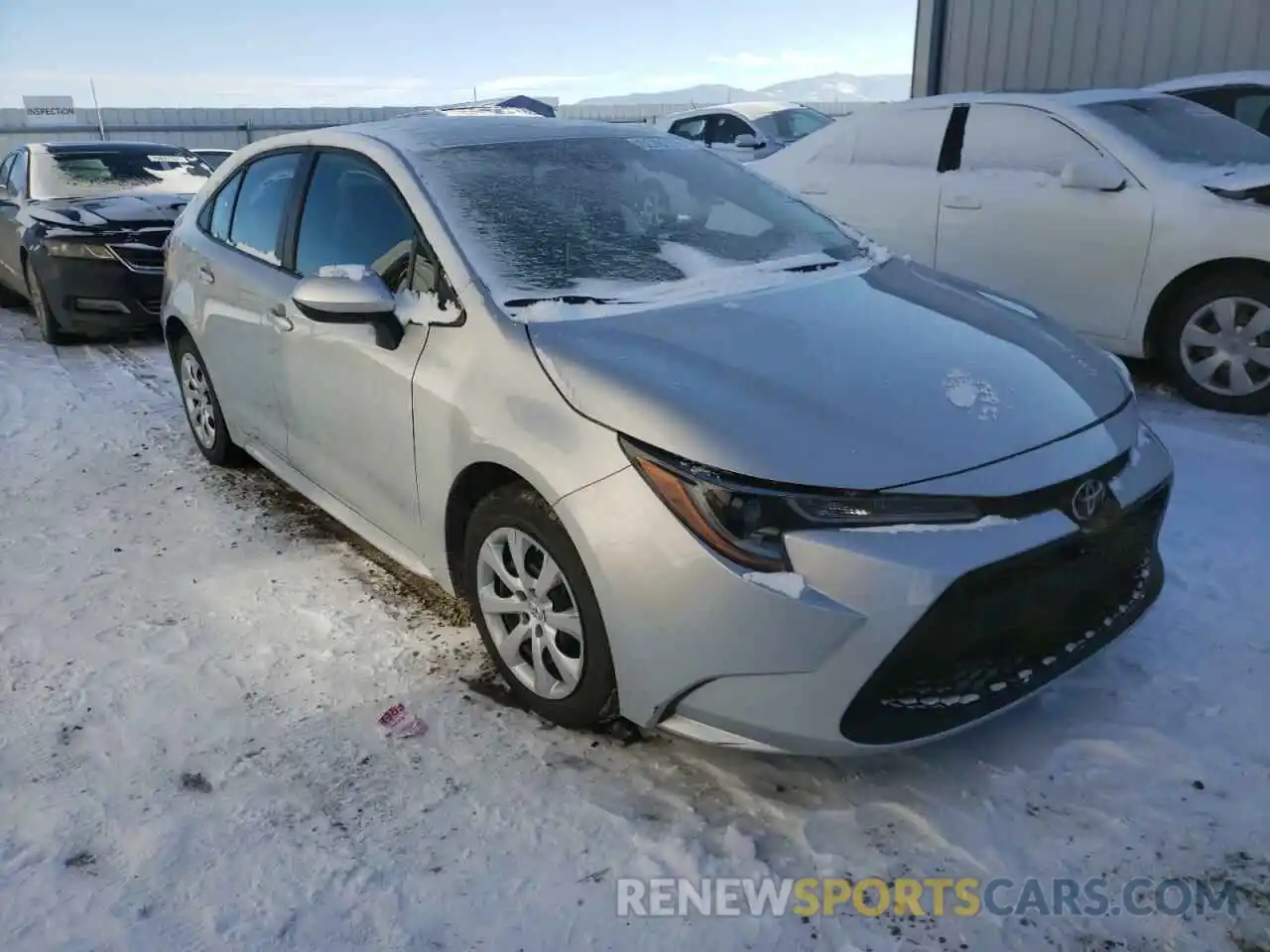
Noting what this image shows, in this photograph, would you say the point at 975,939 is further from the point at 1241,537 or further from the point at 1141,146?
the point at 1141,146

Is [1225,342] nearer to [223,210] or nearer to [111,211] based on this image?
[223,210]

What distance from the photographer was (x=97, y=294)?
285 inches

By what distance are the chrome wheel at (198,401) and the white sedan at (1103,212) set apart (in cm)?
268

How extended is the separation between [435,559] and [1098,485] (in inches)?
70.7

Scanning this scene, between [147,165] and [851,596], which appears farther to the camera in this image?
[147,165]

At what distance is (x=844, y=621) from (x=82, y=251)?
7.03 metres

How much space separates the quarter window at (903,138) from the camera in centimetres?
605

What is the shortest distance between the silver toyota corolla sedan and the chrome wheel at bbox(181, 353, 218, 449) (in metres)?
1.11

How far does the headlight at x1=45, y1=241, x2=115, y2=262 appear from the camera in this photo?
23.6ft

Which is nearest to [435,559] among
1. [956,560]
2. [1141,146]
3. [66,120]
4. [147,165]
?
[956,560]

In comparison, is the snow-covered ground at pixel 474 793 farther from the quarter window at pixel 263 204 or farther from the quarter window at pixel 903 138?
the quarter window at pixel 903 138

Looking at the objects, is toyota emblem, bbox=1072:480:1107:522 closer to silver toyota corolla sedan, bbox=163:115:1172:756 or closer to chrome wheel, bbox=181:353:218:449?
silver toyota corolla sedan, bbox=163:115:1172:756

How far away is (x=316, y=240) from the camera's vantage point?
3.46 metres

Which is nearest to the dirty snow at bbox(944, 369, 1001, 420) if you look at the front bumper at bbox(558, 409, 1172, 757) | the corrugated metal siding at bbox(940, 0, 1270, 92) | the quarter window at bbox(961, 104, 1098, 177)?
the front bumper at bbox(558, 409, 1172, 757)
